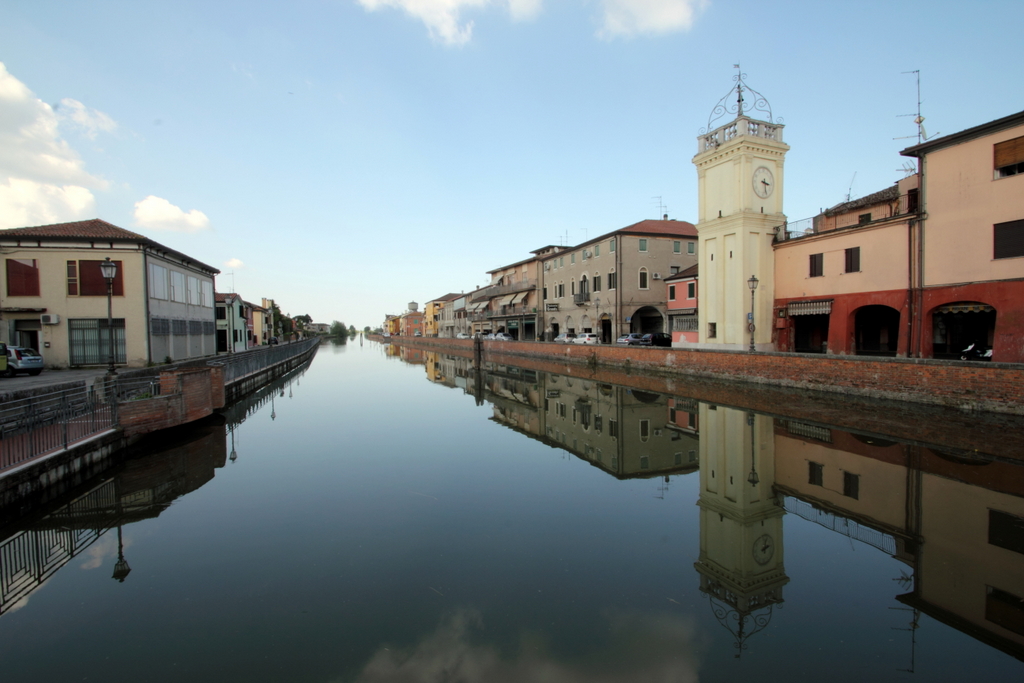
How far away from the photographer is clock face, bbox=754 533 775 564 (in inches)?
222

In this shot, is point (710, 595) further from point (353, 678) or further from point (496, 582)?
point (353, 678)

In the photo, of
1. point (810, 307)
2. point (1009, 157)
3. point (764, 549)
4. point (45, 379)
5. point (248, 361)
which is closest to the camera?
point (764, 549)

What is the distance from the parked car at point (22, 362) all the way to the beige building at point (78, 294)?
2.15m

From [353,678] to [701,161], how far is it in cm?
2652

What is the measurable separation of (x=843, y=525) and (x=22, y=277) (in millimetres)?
28271

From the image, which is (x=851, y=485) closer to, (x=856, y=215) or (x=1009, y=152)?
(x=1009, y=152)

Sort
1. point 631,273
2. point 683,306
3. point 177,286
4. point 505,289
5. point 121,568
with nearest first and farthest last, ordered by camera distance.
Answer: point 121,568, point 177,286, point 683,306, point 631,273, point 505,289

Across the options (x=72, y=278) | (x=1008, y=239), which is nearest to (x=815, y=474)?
(x=1008, y=239)

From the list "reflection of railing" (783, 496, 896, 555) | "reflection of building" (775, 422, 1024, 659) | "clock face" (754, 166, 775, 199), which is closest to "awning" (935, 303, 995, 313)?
"clock face" (754, 166, 775, 199)

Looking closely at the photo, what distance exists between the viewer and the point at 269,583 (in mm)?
5098

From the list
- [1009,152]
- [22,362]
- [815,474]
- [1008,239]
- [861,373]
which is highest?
[1009,152]

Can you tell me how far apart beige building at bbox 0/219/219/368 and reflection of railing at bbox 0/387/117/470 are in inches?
498

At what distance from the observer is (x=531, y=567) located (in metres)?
5.39

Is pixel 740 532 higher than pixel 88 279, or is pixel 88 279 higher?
pixel 88 279
